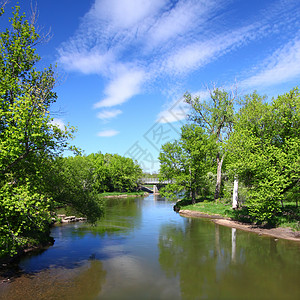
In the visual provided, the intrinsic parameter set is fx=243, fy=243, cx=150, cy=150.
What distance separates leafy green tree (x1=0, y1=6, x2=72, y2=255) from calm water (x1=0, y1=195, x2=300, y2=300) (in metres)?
3.13

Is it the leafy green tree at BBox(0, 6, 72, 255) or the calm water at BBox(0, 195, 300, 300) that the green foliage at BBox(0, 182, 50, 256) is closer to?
the leafy green tree at BBox(0, 6, 72, 255)

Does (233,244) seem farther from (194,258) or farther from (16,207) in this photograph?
(16,207)

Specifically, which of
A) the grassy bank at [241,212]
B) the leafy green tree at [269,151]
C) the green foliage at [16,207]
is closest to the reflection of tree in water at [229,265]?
the grassy bank at [241,212]

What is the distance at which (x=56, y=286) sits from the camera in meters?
12.6

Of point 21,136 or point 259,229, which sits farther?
point 259,229

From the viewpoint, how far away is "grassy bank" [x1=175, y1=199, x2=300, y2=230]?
2288 centimetres

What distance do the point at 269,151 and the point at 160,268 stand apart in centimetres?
1462

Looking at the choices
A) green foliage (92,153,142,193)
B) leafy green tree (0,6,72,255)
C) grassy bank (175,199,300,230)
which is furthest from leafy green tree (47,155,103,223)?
green foliage (92,153,142,193)

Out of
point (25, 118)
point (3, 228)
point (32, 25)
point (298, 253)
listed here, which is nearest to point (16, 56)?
point (32, 25)

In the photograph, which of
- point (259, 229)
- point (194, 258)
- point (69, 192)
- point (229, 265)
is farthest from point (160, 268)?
Result: point (259, 229)

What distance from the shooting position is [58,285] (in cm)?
1270

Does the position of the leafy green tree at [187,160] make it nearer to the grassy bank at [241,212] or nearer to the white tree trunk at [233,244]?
the grassy bank at [241,212]

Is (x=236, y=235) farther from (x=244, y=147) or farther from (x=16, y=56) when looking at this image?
(x=16, y=56)

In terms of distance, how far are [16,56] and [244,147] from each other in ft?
67.3
